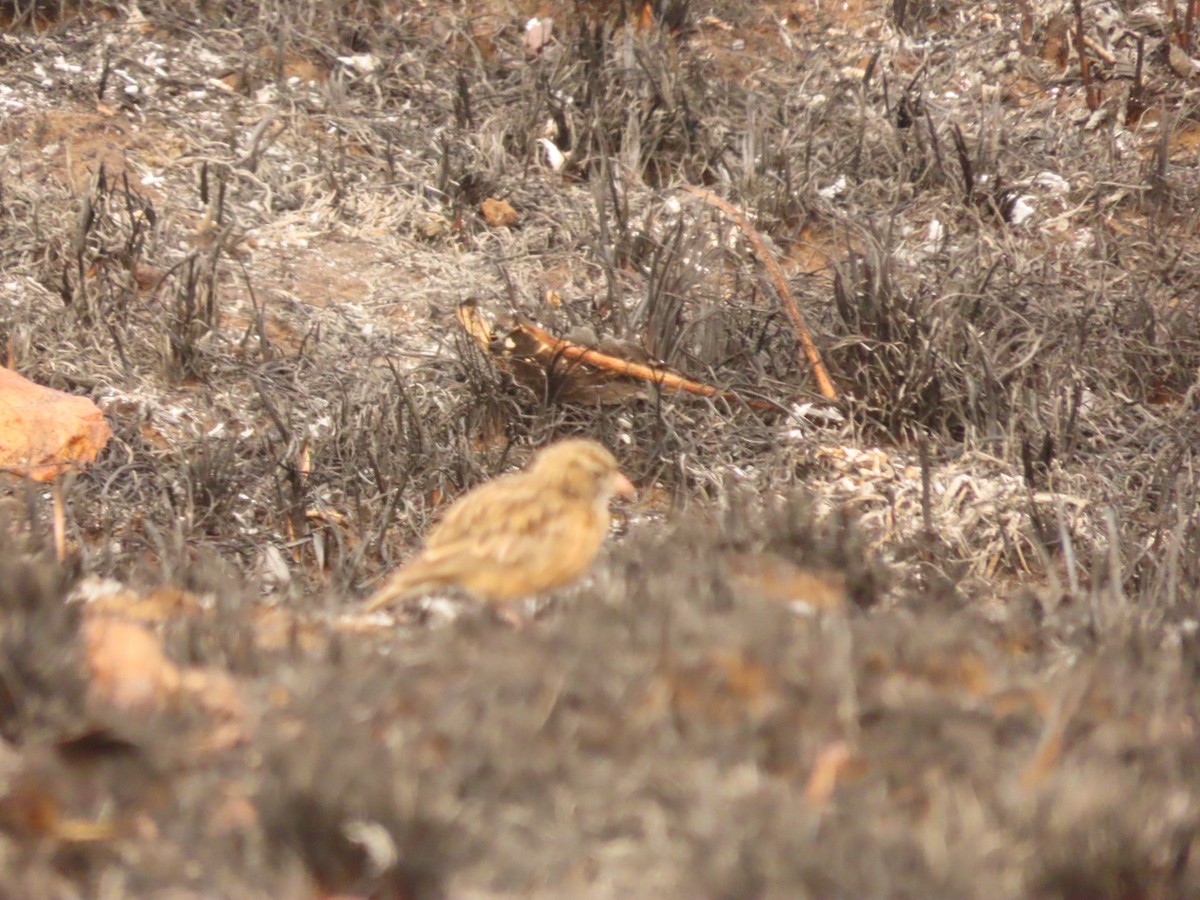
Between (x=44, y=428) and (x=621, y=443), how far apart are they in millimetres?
2063

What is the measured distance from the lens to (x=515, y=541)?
3.04 metres

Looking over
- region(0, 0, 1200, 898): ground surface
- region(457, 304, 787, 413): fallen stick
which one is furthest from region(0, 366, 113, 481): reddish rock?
region(457, 304, 787, 413): fallen stick

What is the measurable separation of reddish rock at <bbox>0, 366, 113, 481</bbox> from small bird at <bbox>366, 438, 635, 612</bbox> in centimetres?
234

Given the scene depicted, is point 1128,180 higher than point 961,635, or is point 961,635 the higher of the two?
point 1128,180

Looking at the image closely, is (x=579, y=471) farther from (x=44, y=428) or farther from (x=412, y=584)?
(x=44, y=428)

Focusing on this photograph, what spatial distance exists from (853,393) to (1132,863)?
12.6 feet

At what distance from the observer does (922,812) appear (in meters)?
2.08

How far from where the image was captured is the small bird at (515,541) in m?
2.98

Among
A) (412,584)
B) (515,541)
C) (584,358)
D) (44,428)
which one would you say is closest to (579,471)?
(515,541)

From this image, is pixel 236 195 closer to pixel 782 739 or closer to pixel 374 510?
pixel 374 510

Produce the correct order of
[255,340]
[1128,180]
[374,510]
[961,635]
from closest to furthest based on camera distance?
[961,635]
[374,510]
[255,340]
[1128,180]

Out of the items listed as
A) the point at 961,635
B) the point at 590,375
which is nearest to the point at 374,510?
the point at 590,375

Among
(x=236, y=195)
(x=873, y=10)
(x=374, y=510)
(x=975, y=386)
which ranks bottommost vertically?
(x=374, y=510)

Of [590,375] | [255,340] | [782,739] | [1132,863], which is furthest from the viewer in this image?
[255,340]
